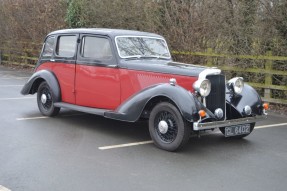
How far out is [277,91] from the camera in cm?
1056

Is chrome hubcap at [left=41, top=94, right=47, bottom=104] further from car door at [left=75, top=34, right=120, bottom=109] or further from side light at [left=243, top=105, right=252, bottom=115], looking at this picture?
side light at [left=243, top=105, right=252, bottom=115]

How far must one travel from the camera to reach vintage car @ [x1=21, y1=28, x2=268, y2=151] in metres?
6.21

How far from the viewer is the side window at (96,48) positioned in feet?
24.7

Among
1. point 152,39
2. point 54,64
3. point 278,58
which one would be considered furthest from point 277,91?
point 54,64

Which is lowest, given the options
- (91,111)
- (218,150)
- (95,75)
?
(218,150)

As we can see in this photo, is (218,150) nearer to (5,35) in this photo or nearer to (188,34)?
(188,34)

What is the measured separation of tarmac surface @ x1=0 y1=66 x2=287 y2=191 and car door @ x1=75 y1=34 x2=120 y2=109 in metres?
0.54

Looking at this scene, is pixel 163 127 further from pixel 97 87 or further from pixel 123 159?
pixel 97 87

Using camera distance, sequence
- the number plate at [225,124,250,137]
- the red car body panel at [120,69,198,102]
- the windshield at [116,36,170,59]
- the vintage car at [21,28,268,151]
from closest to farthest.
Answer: the vintage car at [21,28,268,151]
the number plate at [225,124,250,137]
the red car body panel at [120,69,198,102]
the windshield at [116,36,170,59]

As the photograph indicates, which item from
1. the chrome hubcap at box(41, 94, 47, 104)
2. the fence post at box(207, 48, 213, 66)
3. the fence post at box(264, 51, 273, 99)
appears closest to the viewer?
the chrome hubcap at box(41, 94, 47, 104)

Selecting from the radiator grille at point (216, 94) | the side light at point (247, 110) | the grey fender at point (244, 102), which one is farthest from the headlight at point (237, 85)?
the radiator grille at point (216, 94)

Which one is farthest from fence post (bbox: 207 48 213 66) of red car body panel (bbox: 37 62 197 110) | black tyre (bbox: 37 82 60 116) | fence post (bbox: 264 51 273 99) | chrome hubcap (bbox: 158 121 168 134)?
chrome hubcap (bbox: 158 121 168 134)

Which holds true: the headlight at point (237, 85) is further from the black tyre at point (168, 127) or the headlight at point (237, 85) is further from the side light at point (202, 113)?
the black tyre at point (168, 127)

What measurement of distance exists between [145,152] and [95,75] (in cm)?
207
